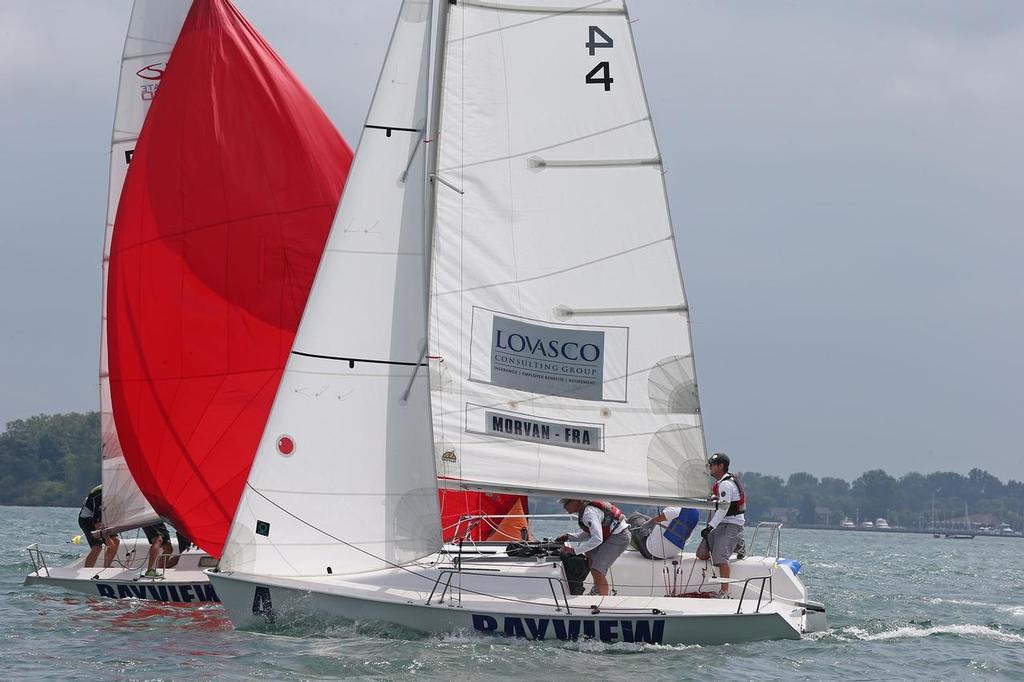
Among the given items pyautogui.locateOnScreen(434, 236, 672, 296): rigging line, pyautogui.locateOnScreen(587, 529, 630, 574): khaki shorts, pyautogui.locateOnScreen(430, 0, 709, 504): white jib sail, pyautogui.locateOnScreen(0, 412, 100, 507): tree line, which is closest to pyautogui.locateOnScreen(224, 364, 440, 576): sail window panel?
pyautogui.locateOnScreen(430, 0, 709, 504): white jib sail

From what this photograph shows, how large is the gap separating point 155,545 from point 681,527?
715cm

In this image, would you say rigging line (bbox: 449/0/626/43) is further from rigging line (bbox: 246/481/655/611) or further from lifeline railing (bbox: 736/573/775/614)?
lifeline railing (bbox: 736/573/775/614)

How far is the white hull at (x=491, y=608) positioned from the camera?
12.8 metres

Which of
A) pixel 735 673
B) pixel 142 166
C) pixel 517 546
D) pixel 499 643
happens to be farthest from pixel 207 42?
pixel 735 673

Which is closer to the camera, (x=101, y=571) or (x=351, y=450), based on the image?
(x=351, y=450)

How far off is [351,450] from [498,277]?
2278mm

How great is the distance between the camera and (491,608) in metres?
12.9

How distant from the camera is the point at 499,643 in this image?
12.7 m

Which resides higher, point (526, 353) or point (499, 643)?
point (526, 353)

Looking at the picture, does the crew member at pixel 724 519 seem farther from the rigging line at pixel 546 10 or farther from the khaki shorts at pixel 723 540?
the rigging line at pixel 546 10

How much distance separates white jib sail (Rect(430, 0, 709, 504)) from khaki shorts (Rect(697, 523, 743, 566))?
1.58 ft

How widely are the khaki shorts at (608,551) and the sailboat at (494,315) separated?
1.34ft

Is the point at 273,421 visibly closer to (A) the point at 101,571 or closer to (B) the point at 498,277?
(B) the point at 498,277

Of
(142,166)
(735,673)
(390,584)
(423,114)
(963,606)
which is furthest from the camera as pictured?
(963,606)
